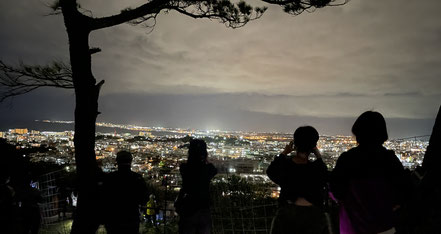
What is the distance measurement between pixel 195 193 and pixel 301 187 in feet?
4.08

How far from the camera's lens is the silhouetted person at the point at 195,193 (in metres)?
2.61

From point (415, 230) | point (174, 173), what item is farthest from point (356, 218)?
→ point (174, 173)

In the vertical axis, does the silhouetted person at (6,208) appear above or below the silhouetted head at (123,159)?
below

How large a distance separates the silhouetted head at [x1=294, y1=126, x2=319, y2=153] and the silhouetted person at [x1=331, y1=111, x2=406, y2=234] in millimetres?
231

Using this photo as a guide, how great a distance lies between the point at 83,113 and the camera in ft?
11.7

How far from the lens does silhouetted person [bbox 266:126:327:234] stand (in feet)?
5.79

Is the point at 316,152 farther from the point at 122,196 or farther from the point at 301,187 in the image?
the point at 122,196

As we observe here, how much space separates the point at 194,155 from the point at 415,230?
6.28 feet

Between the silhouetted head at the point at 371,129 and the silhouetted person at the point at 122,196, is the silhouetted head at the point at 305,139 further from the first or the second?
the silhouetted person at the point at 122,196

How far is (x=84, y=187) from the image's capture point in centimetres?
357

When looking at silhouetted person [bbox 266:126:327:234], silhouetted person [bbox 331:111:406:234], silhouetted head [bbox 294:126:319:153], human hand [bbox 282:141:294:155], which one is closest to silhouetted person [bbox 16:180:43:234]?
silhouetted person [bbox 266:126:327:234]

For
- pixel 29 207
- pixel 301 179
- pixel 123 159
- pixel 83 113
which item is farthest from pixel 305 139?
pixel 29 207

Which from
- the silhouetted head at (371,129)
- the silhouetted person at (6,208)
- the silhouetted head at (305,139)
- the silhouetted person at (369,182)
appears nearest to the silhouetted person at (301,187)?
the silhouetted head at (305,139)

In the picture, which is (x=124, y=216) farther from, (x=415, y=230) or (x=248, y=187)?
(x=248, y=187)
